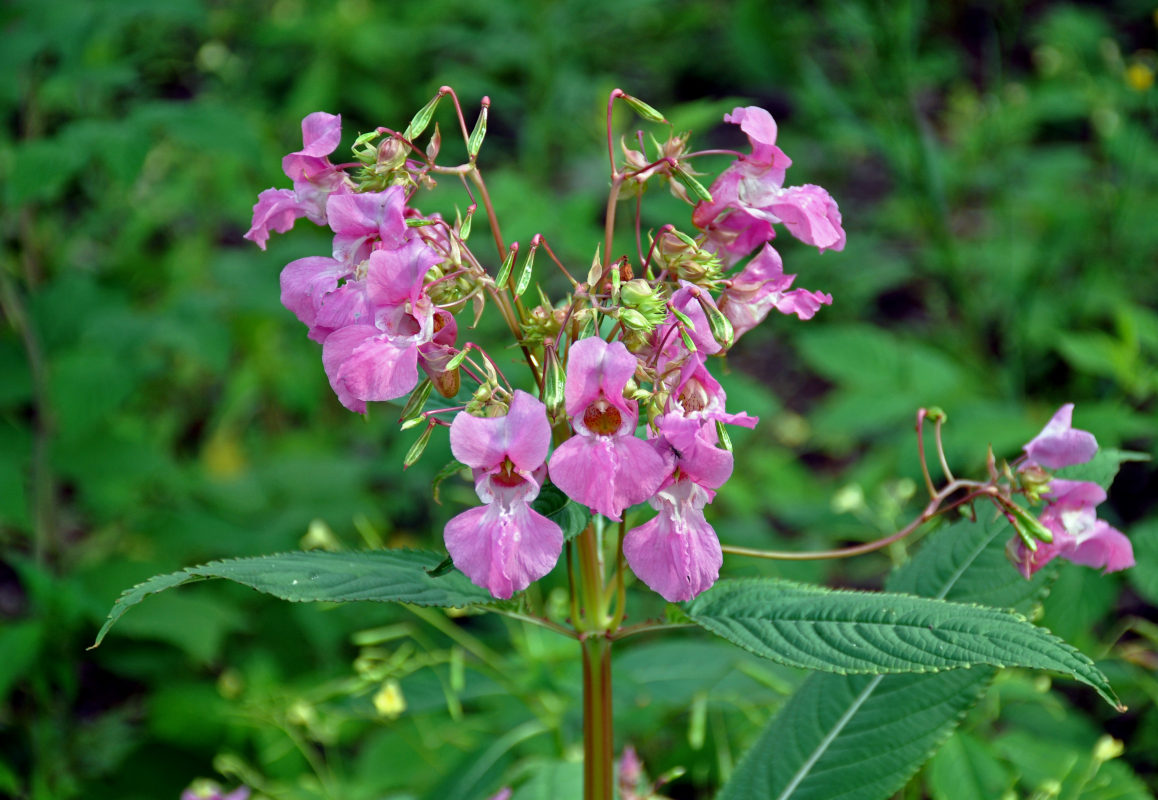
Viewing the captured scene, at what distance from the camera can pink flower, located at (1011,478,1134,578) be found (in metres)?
1.04

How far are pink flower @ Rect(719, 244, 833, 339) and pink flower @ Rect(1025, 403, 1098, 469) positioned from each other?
26 cm

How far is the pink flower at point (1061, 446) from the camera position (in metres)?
1.02

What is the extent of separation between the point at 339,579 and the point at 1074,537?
0.74 m

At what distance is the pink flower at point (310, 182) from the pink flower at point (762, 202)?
369 mm

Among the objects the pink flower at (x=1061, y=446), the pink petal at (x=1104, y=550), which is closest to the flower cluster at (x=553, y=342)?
the pink flower at (x=1061, y=446)

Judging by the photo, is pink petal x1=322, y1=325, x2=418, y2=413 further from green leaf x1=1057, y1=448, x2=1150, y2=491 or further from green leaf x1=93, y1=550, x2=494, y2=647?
green leaf x1=1057, y1=448, x2=1150, y2=491

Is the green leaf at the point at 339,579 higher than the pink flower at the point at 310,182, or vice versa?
the pink flower at the point at 310,182

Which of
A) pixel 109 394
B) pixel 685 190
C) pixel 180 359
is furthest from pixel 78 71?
pixel 685 190

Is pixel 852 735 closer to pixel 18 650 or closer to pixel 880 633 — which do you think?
A: pixel 880 633

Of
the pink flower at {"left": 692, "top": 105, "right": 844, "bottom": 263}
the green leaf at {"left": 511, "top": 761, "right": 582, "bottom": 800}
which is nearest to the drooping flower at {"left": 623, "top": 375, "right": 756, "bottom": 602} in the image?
the pink flower at {"left": 692, "top": 105, "right": 844, "bottom": 263}

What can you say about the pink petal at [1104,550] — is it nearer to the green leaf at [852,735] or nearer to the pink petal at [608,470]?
the green leaf at [852,735]

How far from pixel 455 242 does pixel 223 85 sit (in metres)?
3.28

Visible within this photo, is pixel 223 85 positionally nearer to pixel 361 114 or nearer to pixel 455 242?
pixel 361 114

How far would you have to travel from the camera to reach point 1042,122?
4469mm
